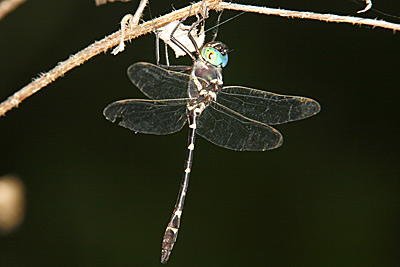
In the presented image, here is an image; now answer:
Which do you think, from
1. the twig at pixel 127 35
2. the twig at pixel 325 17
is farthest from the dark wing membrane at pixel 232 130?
the twig at pixel 325 17

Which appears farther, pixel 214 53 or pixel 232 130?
pixel 232 130

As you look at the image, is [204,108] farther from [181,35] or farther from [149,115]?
[181,35]

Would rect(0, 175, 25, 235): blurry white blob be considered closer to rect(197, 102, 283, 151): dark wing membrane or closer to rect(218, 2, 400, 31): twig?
rect(197, 102, 283, 151): dark wing membrane

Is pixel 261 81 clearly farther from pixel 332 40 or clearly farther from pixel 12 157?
pixel 12 157

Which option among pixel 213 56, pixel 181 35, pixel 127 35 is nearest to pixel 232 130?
pixel 213 56

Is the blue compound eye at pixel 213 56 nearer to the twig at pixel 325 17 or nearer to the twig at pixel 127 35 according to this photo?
the twig at pixel 127 35

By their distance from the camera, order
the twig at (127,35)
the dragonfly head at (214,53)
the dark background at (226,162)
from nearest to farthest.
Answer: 1. the twig at (127,35)
2. the dragonfly head at (214,53)
3. the dark background at (226,162)
